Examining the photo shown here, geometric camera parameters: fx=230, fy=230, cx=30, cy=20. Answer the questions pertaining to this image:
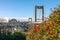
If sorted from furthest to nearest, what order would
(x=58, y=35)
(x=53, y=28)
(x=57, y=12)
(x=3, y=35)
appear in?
(x=3, y=35) < (x=57, y=12) < (x=53, y=28) < (x=58, y=35)

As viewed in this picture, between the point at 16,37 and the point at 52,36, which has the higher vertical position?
the point at 52,36

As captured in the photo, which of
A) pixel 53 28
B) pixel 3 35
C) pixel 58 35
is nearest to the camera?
pixel 58 35

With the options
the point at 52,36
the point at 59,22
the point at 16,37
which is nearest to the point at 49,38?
the point at 52,36

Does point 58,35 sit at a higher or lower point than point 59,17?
lower

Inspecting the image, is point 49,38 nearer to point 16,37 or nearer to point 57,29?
point 57,29

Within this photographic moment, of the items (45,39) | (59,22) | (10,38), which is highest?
(59,22)

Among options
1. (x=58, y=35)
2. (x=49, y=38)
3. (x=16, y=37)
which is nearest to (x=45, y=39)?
(x=49, y=38)

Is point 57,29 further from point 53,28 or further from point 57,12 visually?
point 57,12

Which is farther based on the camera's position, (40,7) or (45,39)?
(40,7)

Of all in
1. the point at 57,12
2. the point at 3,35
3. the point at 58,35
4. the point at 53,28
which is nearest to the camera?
the point at 58,35
